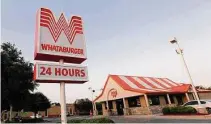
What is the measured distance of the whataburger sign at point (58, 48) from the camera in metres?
10.1

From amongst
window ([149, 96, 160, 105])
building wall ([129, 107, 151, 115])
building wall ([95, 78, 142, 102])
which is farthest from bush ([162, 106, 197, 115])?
window ([149, 96, 160, 105])

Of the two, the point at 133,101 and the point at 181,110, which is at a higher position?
the point at 133,101

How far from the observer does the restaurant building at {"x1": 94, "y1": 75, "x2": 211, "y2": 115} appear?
30609 mm

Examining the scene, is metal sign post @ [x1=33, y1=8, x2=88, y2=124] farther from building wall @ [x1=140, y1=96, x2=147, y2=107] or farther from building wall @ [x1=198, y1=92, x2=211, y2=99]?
building wall @ [x1=198, y1=92, x2=211, y2=99]

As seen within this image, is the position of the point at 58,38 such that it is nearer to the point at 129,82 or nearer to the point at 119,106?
the point at 129,82

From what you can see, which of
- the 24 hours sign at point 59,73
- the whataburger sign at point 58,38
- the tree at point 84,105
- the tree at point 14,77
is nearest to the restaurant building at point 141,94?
the tree at point 14,77

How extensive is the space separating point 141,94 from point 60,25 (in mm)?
21248

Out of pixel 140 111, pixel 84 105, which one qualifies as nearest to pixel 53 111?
pixel 84 105

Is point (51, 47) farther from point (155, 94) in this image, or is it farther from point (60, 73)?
point (155, 94)

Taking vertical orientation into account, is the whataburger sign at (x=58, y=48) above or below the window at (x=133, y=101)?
above

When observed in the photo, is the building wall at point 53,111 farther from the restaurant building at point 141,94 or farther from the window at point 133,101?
the window at point 133,101

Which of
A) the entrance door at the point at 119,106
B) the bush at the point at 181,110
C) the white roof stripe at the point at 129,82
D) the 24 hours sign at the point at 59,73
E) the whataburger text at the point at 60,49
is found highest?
the white roof stripe at the point at 129,82

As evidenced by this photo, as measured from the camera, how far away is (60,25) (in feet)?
37.6

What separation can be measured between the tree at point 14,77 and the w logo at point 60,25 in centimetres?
1553
